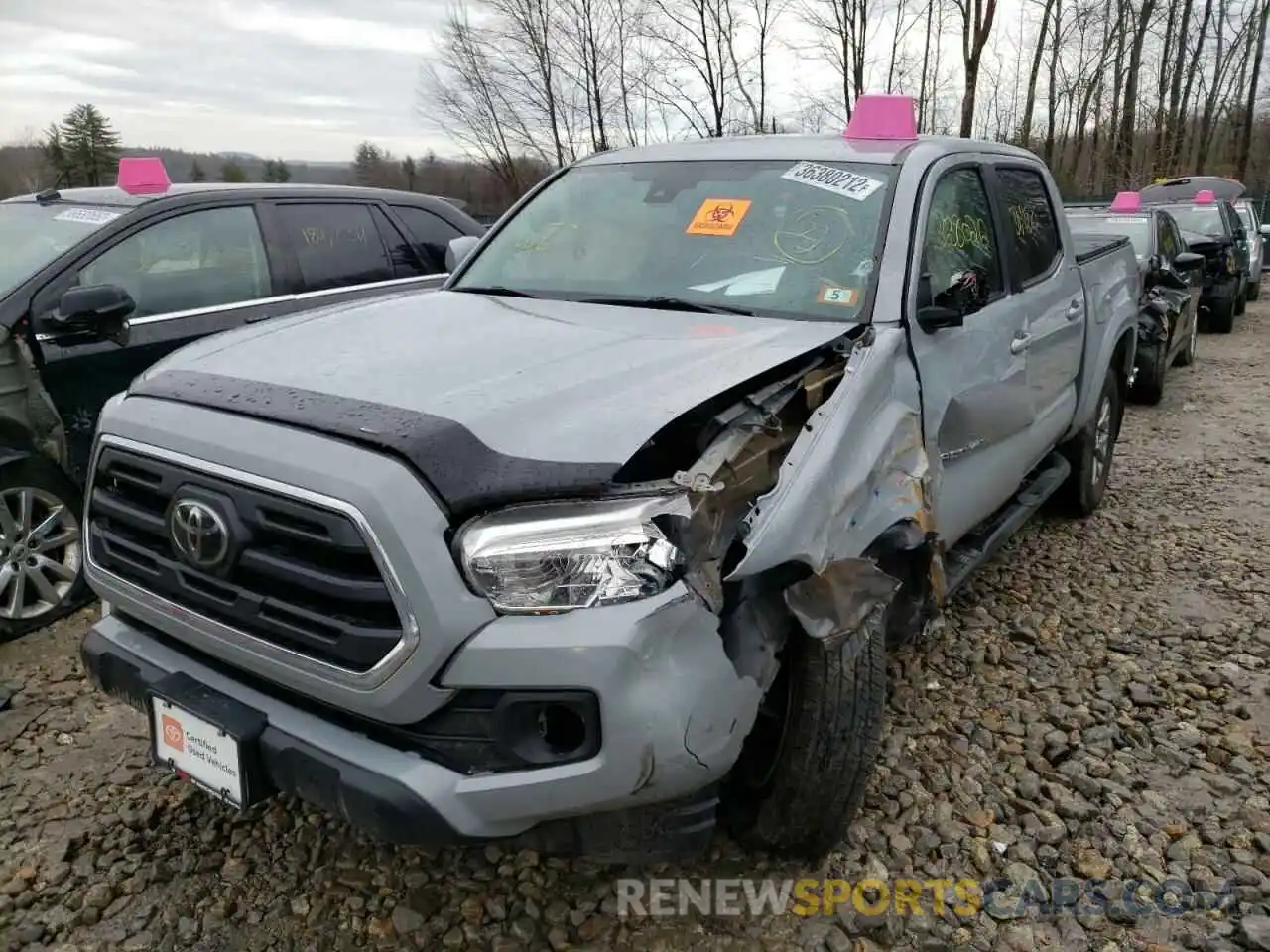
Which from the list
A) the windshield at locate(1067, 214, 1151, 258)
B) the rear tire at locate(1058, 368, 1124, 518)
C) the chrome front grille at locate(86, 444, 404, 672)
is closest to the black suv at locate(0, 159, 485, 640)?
the chrome front grille at locate(86, 444, 404, 672)

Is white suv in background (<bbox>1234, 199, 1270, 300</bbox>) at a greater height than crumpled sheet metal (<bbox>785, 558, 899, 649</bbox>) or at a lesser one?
lesser

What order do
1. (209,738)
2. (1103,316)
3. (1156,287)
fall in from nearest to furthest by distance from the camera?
(209,738), (1103,316), (1156,287)

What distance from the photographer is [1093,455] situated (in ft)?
16.3

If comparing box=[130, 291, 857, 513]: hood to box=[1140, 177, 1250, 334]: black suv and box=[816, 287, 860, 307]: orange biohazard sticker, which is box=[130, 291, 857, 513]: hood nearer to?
box=[816, 287, 860, 307]: orange biohazard sticker

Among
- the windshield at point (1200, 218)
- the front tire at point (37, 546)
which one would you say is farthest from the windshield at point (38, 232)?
the windshield at point (1200, 218)

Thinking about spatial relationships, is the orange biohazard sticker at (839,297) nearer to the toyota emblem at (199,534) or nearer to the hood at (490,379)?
the hood at (490,379)

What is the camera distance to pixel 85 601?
12.8ft

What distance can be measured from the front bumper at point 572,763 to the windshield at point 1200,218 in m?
13.3

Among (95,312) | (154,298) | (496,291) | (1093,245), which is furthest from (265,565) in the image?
(1093,245)

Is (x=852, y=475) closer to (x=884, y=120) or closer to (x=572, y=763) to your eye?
(x=572, y=763)

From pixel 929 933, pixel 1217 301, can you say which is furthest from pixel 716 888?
pixel 1217 301

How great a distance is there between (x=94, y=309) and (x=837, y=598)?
317cm

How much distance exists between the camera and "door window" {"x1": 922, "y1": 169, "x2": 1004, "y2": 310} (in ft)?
9.68

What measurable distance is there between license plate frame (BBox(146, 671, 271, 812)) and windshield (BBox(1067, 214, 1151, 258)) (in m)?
8.49
